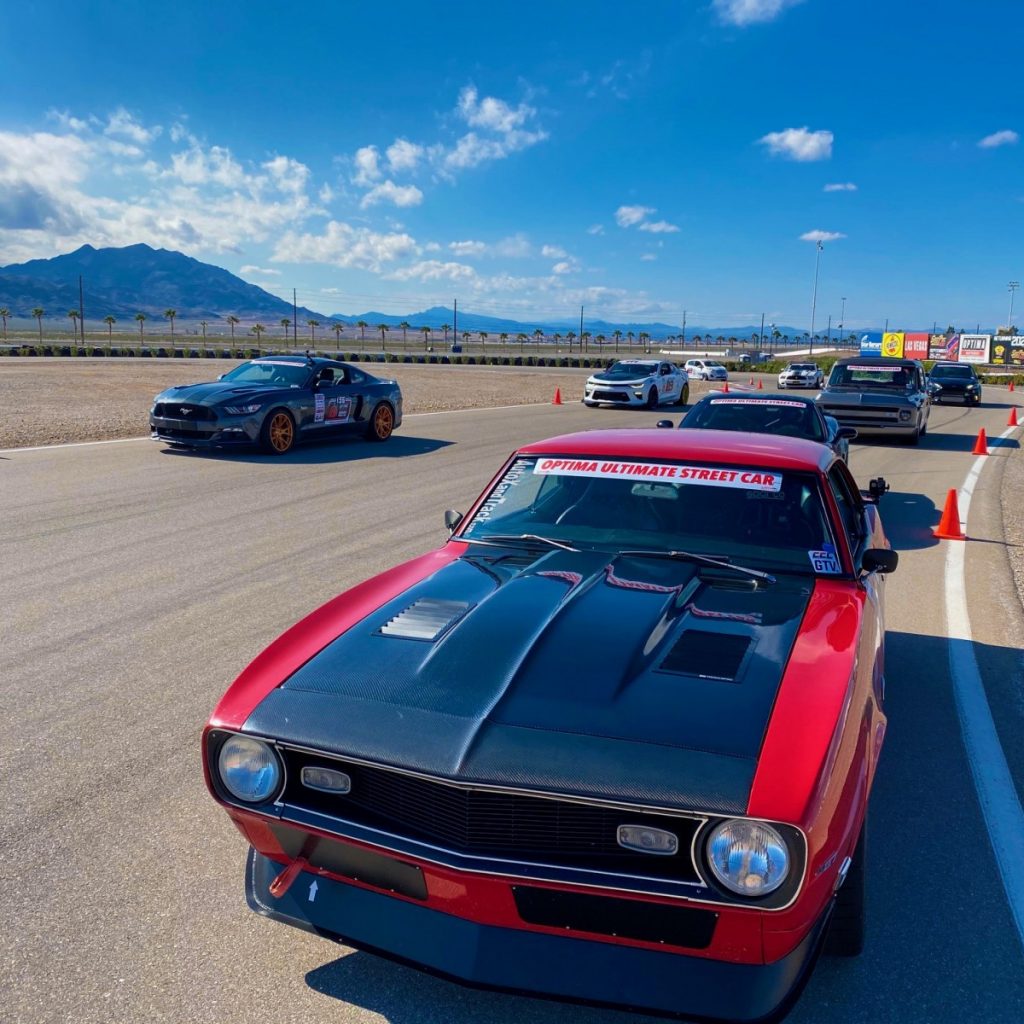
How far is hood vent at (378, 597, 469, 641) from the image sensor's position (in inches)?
122

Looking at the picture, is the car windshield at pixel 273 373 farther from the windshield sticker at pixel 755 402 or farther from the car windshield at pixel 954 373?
the car windshield at pixel 954 373

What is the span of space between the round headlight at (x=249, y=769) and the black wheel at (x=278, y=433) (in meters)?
11.3

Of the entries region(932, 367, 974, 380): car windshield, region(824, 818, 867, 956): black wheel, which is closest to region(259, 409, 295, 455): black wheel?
region(824, 818, 867, 956): black wheel

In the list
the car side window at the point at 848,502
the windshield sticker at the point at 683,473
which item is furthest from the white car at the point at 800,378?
the windshield sticker at the point at 683,473

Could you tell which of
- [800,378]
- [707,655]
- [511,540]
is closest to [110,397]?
[511,540]

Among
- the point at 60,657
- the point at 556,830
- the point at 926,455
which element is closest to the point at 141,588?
the point at 60,657

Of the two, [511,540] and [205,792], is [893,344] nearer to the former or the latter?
[511,540]

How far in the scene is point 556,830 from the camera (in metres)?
2.34

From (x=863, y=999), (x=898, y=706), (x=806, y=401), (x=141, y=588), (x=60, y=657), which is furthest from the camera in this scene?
(x=806, y=401)

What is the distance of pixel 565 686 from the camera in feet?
8.70

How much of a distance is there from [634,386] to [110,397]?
13288 mm

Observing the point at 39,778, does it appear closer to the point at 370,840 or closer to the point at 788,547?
the point at 370,840

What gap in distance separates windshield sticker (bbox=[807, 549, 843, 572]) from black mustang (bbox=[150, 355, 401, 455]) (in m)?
10.8

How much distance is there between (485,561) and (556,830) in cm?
167
